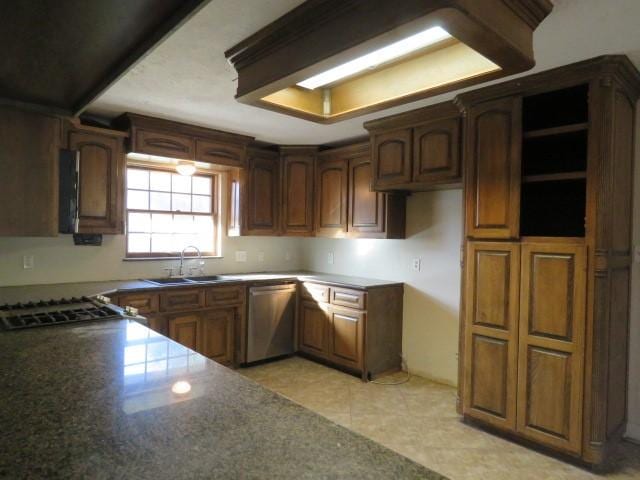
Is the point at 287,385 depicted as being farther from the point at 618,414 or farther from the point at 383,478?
the point at 383,478

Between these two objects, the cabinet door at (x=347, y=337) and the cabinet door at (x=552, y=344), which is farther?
the cabinet door at (x=347, y=337)

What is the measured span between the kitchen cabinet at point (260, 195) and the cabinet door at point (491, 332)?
89.5 inches

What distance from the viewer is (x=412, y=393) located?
11.3ft

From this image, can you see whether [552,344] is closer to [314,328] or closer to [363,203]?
[363,203]

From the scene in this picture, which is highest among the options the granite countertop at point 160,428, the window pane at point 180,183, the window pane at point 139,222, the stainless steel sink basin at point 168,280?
the window pane at point 180,183

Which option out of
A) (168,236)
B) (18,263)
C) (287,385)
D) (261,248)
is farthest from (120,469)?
(261,248)

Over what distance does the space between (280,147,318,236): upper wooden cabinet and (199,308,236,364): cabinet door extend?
3.81ft

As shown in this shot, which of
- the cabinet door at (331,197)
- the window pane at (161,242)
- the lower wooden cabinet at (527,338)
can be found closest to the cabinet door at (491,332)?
the lower wooden cabinet at (527,338)

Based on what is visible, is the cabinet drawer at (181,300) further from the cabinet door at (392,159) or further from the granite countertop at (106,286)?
the cabinet door at (392,159)

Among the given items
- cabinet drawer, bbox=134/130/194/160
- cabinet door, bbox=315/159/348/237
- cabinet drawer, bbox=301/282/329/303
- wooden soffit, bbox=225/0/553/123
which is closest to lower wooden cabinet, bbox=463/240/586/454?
wooden soffit, bbox=225/0/553/123

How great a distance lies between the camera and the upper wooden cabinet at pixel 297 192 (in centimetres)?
446

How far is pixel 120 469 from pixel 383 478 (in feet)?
1.60

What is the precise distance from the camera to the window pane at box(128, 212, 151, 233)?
3.88 m

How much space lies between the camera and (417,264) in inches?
153
